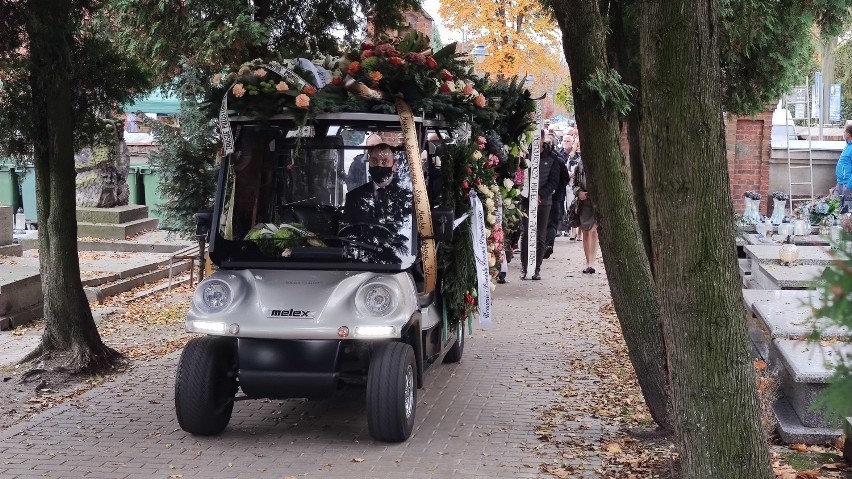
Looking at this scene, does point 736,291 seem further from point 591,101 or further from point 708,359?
point 591,101

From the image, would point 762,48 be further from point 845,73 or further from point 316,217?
point 845,73

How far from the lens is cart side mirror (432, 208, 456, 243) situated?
718 centimetres

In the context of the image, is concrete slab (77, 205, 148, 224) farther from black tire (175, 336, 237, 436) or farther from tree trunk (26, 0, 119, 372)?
black tire (175, 336, 237, 436)

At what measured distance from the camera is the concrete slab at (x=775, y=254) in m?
11.0

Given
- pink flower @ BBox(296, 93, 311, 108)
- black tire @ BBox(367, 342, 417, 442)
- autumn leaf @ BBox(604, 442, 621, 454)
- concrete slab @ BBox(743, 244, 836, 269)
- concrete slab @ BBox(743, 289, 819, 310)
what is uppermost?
pink flower @ BBox(296, 93, 311, 108)

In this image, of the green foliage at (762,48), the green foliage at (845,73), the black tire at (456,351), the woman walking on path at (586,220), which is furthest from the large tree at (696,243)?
the green foliage at (845,73)

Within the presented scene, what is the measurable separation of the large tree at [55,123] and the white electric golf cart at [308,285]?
2.25 m

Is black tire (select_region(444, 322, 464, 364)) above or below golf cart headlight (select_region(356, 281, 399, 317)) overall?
below

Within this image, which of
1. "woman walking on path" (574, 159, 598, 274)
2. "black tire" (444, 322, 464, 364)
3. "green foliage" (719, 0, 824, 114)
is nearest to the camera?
"green foliage" (719, 0, 824, 114)

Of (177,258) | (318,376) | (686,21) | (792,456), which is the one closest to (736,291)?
(686,21)

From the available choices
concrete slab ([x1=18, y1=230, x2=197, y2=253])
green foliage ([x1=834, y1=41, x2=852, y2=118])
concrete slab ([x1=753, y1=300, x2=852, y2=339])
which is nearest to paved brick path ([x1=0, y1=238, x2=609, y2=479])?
concrete slab ([x1=753, y1=300, x2=852, y2=339])

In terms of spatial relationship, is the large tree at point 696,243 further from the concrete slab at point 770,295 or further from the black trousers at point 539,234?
the black trousers at point 539,234

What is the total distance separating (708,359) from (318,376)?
110 inches

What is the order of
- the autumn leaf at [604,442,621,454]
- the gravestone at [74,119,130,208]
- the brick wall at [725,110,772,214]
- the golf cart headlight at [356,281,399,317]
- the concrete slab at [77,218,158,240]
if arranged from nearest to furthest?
the autumn leaf at [604,442,621,454] → the golf cart headlight at [356,281,399,317] → the concrete slab at [77,218,158,240] → the gravestone at [74,119,130,208] → the brick wall at [725,110,772,214]
